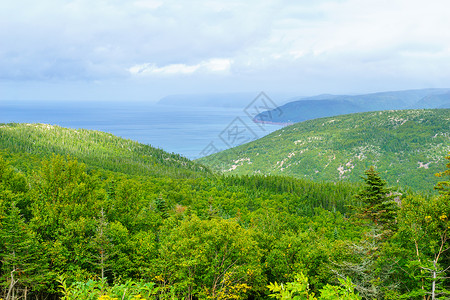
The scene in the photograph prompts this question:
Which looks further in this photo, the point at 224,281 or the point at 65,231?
the point at 65,231

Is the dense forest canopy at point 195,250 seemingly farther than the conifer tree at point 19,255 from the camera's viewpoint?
No

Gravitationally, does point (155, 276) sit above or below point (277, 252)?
above

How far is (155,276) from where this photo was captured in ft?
78.0

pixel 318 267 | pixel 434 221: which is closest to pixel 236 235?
pixel 318 267

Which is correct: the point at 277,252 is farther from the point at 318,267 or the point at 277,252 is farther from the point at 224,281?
the point at 224,281

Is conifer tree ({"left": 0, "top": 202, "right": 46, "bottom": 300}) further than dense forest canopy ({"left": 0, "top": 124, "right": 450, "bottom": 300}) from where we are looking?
Yes

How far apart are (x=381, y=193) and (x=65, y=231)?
31.3 m

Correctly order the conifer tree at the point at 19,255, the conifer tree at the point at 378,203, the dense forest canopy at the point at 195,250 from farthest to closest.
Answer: the conifer tree at the point at 378,203, the conifer tree at the point at 19,255, the dense forest canopy at the point at 195,250

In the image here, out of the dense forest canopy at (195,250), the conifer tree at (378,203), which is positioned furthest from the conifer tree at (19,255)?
the conifer tree at (378,203)

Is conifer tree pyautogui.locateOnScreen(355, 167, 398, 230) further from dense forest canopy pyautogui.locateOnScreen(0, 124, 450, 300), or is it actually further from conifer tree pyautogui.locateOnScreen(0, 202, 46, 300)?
conifer tree pyautogui.locateOnScreen(0, 202, 46, 300)

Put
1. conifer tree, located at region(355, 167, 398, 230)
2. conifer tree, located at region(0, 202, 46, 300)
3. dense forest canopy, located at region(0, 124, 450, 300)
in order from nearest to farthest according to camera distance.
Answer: dense forest canopy, located at region(0, 124, 450, 300) < conifer tree, located at region(0, 202, 46, 300) < conifer tree, located at region(355, 167, 398, 230)

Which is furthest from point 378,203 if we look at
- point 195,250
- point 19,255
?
point 19,255

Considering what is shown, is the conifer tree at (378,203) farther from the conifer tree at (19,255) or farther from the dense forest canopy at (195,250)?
the conifer tree at (19,255)

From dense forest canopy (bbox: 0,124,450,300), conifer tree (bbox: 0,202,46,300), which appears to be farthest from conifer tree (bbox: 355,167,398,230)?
conifer tree (bbox: 0,202,46,300)
